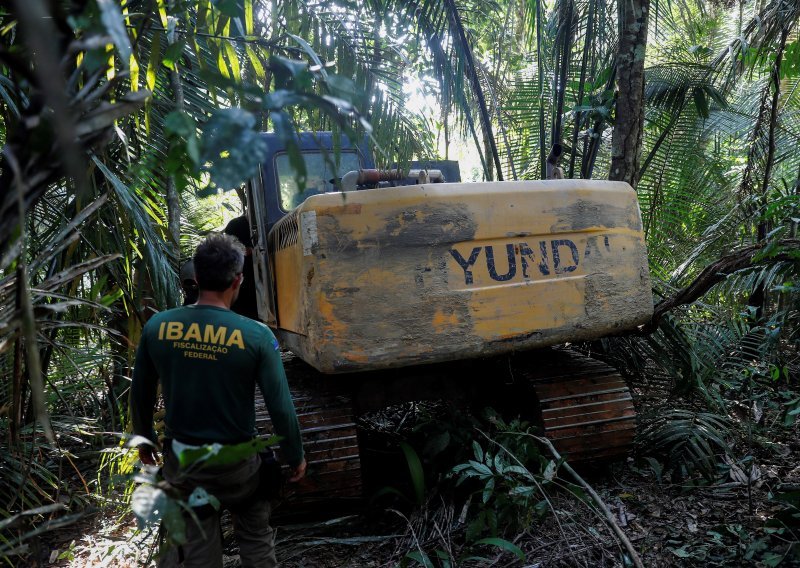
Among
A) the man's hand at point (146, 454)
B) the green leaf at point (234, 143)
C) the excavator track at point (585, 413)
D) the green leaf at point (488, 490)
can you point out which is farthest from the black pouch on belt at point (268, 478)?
the green leaf at point (234, 143)

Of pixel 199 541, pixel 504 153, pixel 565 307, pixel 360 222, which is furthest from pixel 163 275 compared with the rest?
pixel 504 153

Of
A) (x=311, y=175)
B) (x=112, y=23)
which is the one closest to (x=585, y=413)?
(x=311, y=175)

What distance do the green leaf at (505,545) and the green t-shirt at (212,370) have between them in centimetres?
100

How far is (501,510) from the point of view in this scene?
9.11 ft

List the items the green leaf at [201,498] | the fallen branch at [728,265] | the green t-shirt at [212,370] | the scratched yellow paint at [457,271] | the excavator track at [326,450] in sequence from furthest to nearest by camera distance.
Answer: the excavator track at [326,450]
the fallen branch at [728,265]
the scratched yellow paint at [457,271]
the green t-shirt at [212,370]
the green leaf at [201,498]

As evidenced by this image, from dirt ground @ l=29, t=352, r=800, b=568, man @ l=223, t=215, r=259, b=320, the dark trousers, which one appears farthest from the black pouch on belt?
man @ l=223, t=215, r=259, b=320

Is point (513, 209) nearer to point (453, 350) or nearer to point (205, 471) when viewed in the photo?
point (453, 350)

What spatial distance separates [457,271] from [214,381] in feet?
3.86

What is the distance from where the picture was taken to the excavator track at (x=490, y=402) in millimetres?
3125

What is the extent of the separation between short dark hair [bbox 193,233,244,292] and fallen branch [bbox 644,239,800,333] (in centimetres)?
232

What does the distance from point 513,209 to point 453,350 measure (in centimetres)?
71

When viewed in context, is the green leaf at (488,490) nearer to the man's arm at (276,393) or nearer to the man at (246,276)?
the man's arm at (276,393)

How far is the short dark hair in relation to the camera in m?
2.33

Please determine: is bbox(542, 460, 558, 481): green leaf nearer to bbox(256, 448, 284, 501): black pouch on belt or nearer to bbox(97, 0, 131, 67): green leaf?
bbox(256, 448, 284, 501): black pouch on belt
